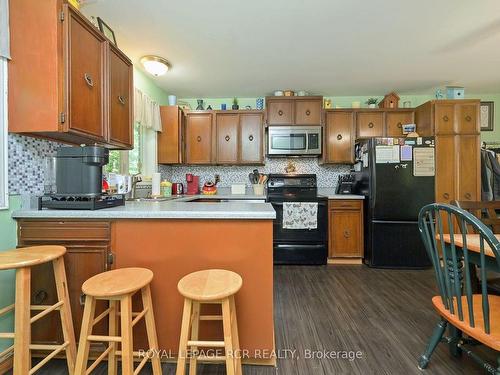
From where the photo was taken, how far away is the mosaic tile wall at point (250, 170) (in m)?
3.93

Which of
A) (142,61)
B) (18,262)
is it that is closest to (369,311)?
(18,262)

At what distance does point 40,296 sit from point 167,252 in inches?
30.7

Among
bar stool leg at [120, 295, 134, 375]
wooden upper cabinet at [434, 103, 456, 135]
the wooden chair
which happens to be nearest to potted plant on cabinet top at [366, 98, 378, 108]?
wooden upper cabinet at [434, 103, 456, 135]

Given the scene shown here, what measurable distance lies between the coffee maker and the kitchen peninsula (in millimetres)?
122

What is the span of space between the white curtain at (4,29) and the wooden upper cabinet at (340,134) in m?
3.34

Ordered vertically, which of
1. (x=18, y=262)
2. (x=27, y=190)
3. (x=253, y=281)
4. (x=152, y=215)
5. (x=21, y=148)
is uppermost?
(x=21, y=148)

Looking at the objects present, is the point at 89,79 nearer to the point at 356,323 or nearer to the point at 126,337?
the point at 126,337

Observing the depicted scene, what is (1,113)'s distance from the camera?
136 cm

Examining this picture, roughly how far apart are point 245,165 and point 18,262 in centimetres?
316

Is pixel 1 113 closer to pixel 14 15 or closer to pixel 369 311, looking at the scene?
pixel 14 15

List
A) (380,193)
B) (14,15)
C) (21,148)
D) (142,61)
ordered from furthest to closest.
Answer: (380,193) < (142,61) < (21,148) < (14,15)

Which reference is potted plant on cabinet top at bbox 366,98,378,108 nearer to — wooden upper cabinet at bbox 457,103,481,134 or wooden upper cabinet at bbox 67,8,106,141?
wooden upper cabinet at bbox 457,103,481,134

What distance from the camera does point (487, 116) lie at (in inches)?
150

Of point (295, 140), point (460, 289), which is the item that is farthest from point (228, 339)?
point (295, 140)
